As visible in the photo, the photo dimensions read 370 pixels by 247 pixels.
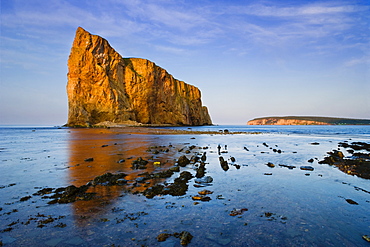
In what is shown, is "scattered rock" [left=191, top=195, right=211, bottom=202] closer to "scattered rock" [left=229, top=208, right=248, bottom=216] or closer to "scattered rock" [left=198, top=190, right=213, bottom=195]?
"scattered rock" [left=198, top=190, right=213, bottom=195]

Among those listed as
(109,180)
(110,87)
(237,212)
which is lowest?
(237,212)

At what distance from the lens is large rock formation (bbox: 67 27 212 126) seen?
75562 millimetres

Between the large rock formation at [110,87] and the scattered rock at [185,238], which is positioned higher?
the large rock formation at [110,87]

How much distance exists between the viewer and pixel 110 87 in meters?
76.3

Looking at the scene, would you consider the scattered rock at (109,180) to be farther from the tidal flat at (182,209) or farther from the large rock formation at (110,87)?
the large rock formation at (110,87)

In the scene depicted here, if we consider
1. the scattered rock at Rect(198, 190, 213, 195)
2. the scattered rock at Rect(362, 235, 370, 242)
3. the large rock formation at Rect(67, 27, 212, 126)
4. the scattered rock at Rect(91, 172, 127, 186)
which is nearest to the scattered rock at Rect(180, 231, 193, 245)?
the scattered rock at Rect(198, 190, 213, 195)

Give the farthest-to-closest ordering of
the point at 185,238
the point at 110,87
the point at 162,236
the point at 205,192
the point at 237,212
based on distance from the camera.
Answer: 1. the point at 110,87
2. the point at 205,192
3. the point at 237,212
4. the point at 162,236
5. the point at 185,238

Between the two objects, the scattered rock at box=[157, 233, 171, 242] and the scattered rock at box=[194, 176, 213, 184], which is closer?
the scattered rock at box=[157, 233, 171, 242]

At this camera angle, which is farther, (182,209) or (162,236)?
(182,209)

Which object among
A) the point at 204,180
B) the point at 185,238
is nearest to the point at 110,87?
the point at 204,180

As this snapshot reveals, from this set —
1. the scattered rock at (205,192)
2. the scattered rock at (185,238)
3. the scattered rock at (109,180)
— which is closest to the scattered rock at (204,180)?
the scattered rock at (205,192)

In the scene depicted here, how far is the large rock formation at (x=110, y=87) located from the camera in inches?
2975

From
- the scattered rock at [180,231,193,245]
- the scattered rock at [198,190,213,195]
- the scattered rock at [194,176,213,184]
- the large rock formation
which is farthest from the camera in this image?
the large rock formation

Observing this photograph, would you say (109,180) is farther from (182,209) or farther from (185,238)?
(185,238)
